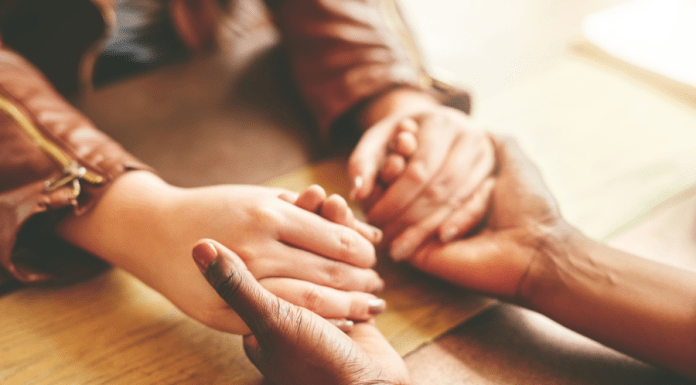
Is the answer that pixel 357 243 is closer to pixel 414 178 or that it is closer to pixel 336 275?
pixel 336 275

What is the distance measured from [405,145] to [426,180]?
6 cm

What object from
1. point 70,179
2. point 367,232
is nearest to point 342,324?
point 367,232

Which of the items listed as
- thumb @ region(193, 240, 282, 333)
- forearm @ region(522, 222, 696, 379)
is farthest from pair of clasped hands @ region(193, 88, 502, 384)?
forearm @ region(522, 222, 696, 379)

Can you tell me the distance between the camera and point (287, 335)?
14.7 inches

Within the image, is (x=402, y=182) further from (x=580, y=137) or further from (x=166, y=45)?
(x=166, y=45)

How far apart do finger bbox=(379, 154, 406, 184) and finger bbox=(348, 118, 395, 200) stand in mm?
16

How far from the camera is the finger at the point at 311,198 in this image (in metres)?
0.49

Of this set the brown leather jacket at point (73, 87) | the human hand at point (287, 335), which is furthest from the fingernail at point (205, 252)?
the brown leather jacket at point (73, 87)

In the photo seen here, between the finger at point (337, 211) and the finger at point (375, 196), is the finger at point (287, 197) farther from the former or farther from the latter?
the finger at point (375, 196)

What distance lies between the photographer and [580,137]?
0.79 m

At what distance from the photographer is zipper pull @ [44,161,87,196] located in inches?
20.1

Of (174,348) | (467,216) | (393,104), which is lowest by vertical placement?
(174,348)

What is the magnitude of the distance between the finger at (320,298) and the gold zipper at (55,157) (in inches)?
10.9

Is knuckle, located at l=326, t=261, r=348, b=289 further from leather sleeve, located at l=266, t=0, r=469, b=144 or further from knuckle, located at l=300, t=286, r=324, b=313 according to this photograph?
leather sleeve, located at l=266, t=0, r=469, b=144
